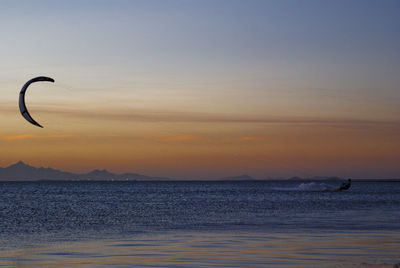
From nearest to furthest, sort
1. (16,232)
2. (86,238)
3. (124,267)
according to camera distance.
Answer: (124,267) < (86,238) < (16,232)

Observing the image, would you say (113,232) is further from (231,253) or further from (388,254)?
(388,254)

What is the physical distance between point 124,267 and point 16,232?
19097 mm

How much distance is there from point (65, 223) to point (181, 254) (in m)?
23.8

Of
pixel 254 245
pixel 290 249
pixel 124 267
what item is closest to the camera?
pixel 124 267

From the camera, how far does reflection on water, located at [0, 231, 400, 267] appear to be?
69.5ft

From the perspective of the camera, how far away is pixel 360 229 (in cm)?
3422

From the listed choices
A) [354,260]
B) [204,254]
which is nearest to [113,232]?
[204,254]

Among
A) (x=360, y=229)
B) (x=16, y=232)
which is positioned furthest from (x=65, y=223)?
(x=360, y=229)

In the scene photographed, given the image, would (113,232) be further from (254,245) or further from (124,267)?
(124,267)

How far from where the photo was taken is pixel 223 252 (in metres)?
24.2

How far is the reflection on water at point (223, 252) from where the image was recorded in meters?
21.2

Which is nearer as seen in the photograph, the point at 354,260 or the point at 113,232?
the point at 354,260

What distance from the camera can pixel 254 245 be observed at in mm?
26531

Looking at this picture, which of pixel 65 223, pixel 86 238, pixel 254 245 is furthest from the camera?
pixel 65 223
